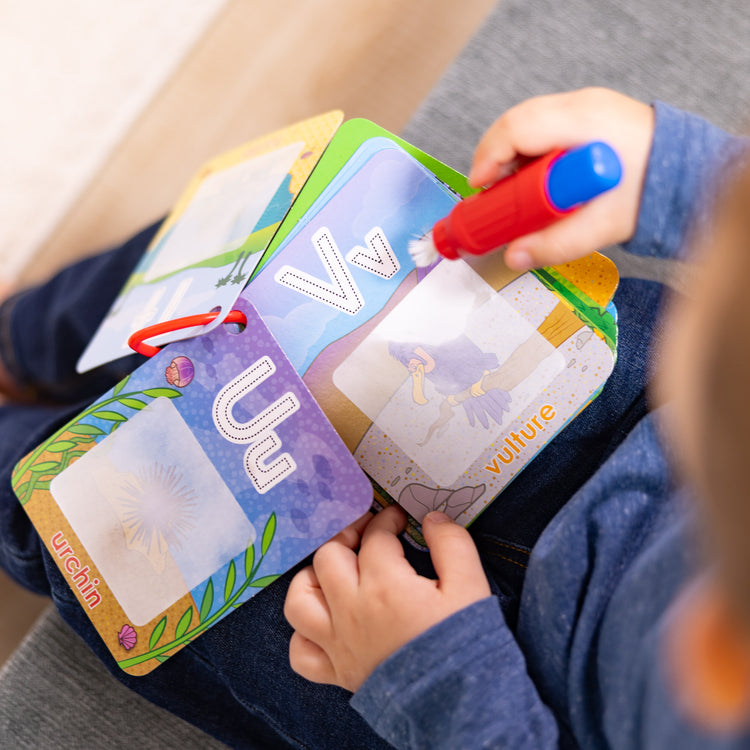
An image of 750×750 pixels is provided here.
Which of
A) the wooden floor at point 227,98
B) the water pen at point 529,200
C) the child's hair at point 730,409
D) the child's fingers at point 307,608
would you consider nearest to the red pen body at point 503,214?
the water pen at point 529,200

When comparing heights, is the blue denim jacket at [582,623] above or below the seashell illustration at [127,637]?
above

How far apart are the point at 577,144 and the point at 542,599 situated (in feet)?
0.88

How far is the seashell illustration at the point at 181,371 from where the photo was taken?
0.41 metres

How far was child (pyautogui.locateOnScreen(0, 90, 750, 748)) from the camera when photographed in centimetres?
33

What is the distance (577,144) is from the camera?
351 mm

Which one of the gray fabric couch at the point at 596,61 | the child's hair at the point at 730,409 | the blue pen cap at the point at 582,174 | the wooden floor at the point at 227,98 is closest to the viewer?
the child's hair at the point at 730,409

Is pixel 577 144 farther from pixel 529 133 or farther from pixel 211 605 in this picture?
pixel 211 605

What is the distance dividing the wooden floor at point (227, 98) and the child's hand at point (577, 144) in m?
Result: 0.46

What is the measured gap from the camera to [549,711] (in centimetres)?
37

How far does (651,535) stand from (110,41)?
0.85 m

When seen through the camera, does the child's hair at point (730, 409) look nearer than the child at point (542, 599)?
Yes

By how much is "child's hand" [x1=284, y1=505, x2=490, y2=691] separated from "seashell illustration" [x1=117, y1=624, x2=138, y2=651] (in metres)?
0.11

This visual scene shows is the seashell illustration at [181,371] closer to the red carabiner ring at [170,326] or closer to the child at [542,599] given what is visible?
the red carabiner ring at [170,326]

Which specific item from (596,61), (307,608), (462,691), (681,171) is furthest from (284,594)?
(596,61)
